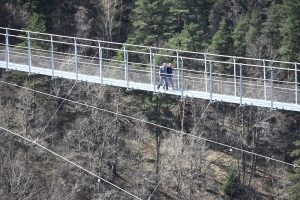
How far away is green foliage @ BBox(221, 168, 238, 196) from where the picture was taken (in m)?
28.9

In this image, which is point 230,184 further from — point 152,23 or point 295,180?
point 152,23

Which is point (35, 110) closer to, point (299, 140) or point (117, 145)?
point (117, 145)

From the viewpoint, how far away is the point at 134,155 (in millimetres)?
29312

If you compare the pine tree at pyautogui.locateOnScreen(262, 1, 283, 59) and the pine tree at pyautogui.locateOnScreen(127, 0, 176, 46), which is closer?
the pine tree at pyautogui.locateOnScreen(127, 0, 176, 46)

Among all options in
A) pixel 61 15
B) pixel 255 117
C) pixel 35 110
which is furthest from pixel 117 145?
pixel 61 15

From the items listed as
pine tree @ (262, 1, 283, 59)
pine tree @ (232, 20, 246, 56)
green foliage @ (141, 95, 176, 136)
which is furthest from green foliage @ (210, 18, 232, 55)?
green foliage @ (141, 95, 176, 136)

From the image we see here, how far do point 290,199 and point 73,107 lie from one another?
940 cm

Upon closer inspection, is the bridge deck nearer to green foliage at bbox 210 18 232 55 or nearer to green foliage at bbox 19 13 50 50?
green foliage at bbox 19 13 50 50

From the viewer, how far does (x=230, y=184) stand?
28969mm

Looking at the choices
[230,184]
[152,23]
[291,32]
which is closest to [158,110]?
[152,23]

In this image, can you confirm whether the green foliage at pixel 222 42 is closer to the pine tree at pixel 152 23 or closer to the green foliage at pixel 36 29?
the pine tree at pixel 152 23

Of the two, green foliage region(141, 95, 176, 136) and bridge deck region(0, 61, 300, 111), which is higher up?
bridge deck region(0, 61, 300, 111)

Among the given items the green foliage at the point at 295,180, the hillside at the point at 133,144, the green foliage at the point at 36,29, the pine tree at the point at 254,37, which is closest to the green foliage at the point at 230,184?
the hillside at the point at 133,144

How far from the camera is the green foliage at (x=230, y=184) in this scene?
28.9 metres
